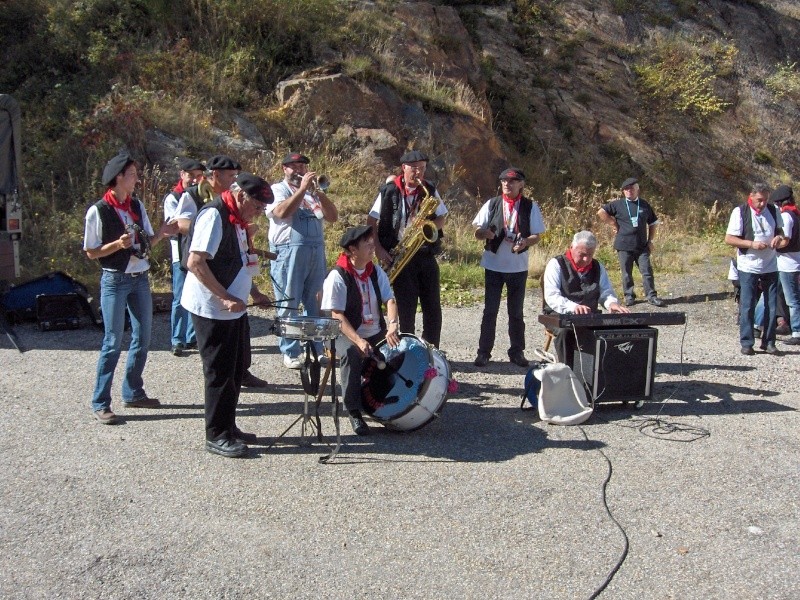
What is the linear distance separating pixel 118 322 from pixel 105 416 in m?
0.69

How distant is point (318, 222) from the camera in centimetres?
762

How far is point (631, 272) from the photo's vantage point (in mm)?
12312

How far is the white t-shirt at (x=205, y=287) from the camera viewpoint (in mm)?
5512

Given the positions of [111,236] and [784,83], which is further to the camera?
[784,83]

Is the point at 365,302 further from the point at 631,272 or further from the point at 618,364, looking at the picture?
the point at 631,272

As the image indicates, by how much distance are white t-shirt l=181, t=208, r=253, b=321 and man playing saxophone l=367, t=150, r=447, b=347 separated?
6.92 ft

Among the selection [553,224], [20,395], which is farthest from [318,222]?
[553,224]

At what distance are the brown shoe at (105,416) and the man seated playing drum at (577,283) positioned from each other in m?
3.48

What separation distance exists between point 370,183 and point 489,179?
2.83m

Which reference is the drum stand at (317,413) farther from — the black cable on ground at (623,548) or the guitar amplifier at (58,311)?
the guitar amplifier at (58,311)

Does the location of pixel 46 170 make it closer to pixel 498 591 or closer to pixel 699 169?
pixel 498 591

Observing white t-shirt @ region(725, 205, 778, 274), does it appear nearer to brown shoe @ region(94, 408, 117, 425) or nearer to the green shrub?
brown shoe @ region(94, 408, 117, 425)

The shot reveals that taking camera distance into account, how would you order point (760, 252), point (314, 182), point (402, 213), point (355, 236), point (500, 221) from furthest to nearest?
1. point (760, 252)
2. point (500, 221)
3. point (402, 213)
4. point (314, 182)
5. point (355, 236)

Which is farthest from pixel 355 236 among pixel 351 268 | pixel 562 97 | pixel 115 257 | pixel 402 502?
pixel 562 97
